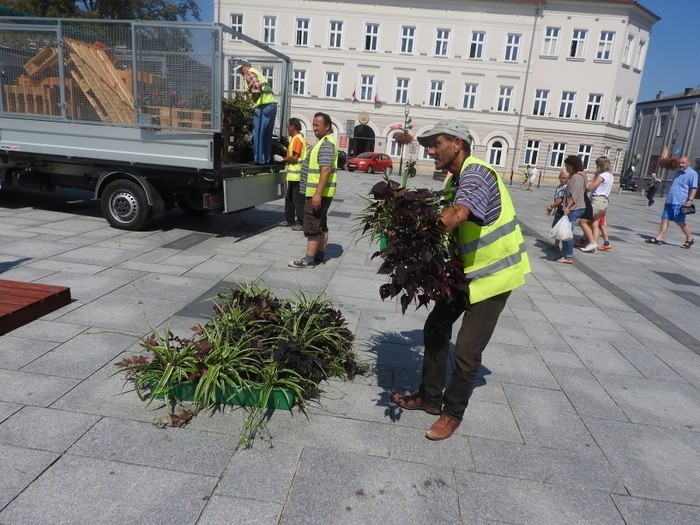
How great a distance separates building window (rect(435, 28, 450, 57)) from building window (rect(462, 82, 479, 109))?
2.89 metres

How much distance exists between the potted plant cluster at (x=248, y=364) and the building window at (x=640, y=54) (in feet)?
141

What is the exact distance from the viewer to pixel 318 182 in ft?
20.1

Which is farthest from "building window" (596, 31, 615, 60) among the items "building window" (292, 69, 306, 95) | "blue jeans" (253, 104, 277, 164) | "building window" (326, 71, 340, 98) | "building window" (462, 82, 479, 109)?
"blue jeans" (253, 104, 277, 164)

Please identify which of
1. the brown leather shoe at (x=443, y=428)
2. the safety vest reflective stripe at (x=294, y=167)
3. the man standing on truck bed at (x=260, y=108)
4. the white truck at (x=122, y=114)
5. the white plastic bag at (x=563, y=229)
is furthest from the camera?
the safety vest reflective stripe at (x=294, y=167)

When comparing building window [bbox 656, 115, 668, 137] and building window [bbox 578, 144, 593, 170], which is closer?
building window [bbox 578, 144, 593, 170]

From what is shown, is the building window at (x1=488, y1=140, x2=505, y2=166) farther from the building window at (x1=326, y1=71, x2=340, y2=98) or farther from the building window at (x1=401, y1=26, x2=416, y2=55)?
the building window at (x1=326, y1=71, x2=340, y2=98)

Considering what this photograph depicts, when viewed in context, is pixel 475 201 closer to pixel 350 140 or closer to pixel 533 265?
pixel 533 265

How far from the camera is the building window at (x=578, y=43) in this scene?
35750 mm

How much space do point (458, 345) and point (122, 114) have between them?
6.38 m

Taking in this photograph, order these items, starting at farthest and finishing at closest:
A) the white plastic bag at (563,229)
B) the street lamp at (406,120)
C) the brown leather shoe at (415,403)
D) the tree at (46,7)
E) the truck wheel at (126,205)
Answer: the street lamp at (406,120), the tree at (46,7), the white plastic bag at (563,229), the truck wheel at (126,205), the brown leather shoe at (415,403)

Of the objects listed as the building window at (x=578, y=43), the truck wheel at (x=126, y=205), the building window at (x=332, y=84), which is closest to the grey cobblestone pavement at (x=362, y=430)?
the truck wheel at (x=126, y=205)

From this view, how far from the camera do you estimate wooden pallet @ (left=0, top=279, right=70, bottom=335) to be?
149 inches

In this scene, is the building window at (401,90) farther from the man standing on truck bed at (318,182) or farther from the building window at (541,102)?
the man standing on truck bed at (318,182)

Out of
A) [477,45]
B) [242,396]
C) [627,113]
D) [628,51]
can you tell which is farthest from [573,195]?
[627,113]
